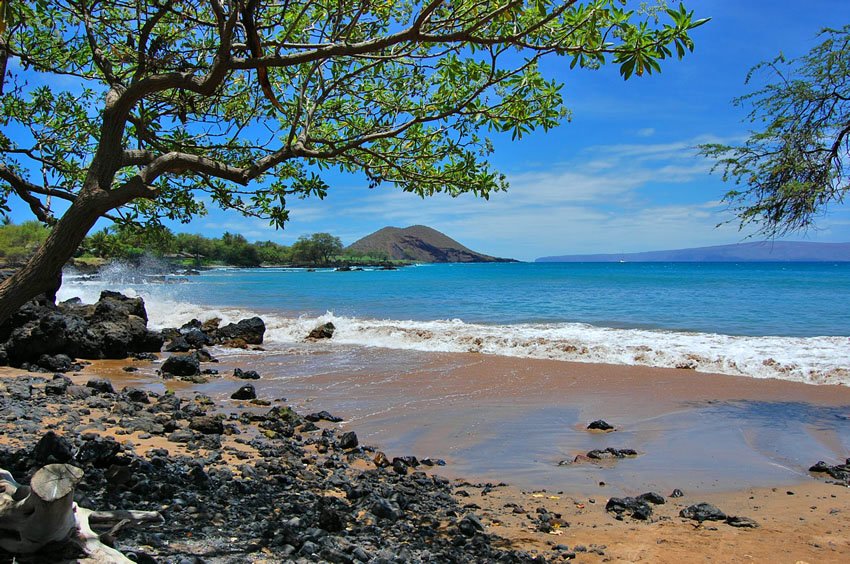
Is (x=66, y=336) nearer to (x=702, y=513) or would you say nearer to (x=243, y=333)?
(x=243, y=333)

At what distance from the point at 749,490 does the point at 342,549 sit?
488 centimetres

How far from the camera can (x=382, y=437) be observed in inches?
329

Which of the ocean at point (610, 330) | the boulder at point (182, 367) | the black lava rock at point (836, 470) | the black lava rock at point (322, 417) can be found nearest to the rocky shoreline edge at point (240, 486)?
the black lava rock at point (322, 417)

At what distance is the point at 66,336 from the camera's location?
13.3m

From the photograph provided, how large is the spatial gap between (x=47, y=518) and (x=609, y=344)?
16.5 m

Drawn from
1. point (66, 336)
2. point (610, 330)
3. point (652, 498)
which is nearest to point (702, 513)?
point (652, 498)

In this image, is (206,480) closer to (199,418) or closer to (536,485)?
(199,418)

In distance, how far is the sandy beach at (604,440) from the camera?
5.22 meters

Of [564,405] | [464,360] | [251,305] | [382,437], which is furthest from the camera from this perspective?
[251,305]

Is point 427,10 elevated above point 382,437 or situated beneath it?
elevated above

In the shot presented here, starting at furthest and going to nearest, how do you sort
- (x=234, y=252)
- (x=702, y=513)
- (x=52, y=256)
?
(x=234, y=252), (x=702, y=513), (x=52, y=256)

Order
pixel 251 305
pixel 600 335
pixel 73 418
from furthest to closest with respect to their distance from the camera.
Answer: pixel 251 305 < pixel 600 335 < pixel 73 418

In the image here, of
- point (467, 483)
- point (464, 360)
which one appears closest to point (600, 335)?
point (464, 360)

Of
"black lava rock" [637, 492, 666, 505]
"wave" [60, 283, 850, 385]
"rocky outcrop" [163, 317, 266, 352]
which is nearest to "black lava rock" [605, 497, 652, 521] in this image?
"black lava rock" [637, 492, 666, 505]
